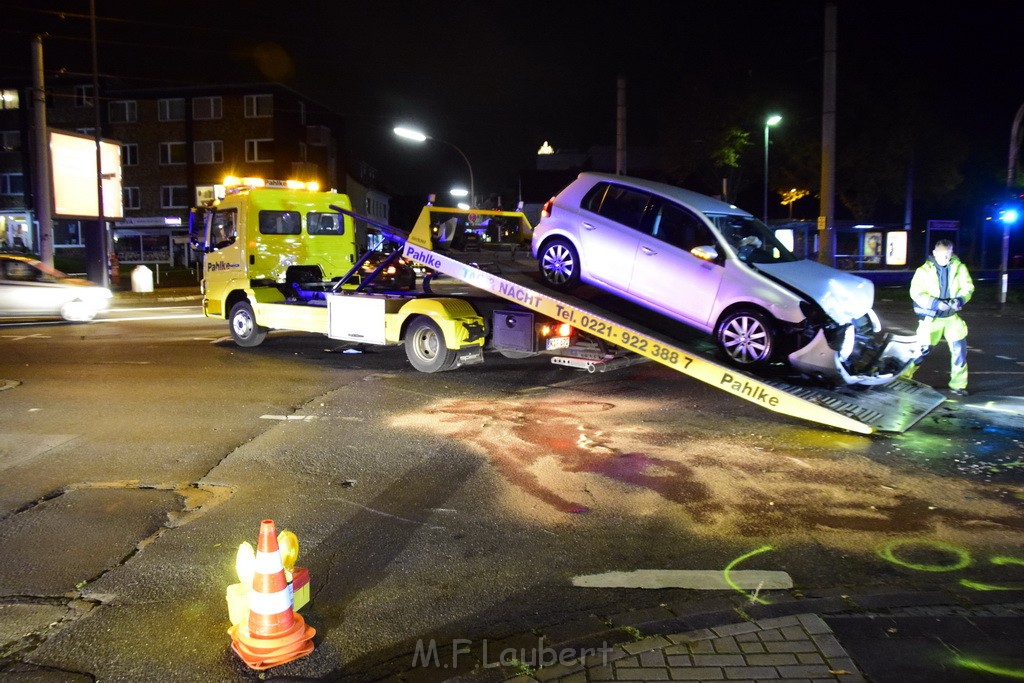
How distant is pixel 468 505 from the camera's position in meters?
6.26

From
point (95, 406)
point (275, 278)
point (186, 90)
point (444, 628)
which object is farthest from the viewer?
point (186, 90)

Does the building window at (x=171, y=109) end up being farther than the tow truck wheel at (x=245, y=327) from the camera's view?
Yes

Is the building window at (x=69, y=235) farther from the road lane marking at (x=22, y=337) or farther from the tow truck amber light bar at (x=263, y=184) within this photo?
the tow truck amber light bar at (x=263, y=184)

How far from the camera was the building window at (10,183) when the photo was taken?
5428 centimetres

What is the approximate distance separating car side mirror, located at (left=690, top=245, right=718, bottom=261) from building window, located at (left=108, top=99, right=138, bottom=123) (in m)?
54.7

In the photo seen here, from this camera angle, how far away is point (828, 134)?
17703mm

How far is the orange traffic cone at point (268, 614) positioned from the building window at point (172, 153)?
55286 millimetres

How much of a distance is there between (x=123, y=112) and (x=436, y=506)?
186 feet

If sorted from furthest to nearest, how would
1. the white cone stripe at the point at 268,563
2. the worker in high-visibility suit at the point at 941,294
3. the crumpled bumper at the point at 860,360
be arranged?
the worker in high-visibility suit at the point at 941,294 < the crumpled bumper at the point at 860,360 < the white cone stripe at the point at 268,563

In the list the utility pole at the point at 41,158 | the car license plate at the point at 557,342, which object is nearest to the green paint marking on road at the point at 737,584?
the car license plate at the point at 557,342

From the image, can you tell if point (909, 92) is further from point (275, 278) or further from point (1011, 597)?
point (1011, 597)

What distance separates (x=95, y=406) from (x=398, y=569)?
6524 millimetres

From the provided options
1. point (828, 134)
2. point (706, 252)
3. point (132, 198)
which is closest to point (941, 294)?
point (706, 252)

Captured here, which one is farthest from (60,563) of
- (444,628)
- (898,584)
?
(898,584)
